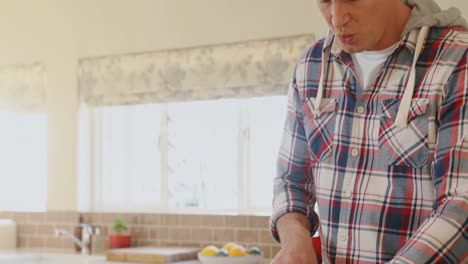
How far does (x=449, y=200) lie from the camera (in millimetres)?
1206

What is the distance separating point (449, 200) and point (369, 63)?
1.04ft

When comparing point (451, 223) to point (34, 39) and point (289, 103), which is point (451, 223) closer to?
point (289, 103)

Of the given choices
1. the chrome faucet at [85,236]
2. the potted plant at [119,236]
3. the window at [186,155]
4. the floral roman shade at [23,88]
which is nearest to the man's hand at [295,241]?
the window at [186,155]

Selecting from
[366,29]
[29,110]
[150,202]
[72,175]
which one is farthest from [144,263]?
[366,29]

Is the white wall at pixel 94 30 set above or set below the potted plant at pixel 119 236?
above

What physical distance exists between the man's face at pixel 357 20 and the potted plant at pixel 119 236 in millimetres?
3823

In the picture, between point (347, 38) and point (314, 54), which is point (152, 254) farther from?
point (347, 38)

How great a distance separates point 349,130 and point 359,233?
0.19 metres

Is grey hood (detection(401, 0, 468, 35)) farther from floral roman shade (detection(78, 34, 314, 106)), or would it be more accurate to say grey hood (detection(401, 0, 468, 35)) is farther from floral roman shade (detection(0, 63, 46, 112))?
floral roman shade (detection(0, 63, 46, 112))

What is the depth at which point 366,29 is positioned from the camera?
1.30 m

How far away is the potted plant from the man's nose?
3855 millimetres

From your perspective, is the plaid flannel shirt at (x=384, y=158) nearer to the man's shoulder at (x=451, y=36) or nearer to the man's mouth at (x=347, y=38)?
the man's shoulder at (x=451, y=36)

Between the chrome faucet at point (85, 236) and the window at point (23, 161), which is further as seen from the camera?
the window at point (23, 161)

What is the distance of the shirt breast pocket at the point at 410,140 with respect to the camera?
50.9 inches
